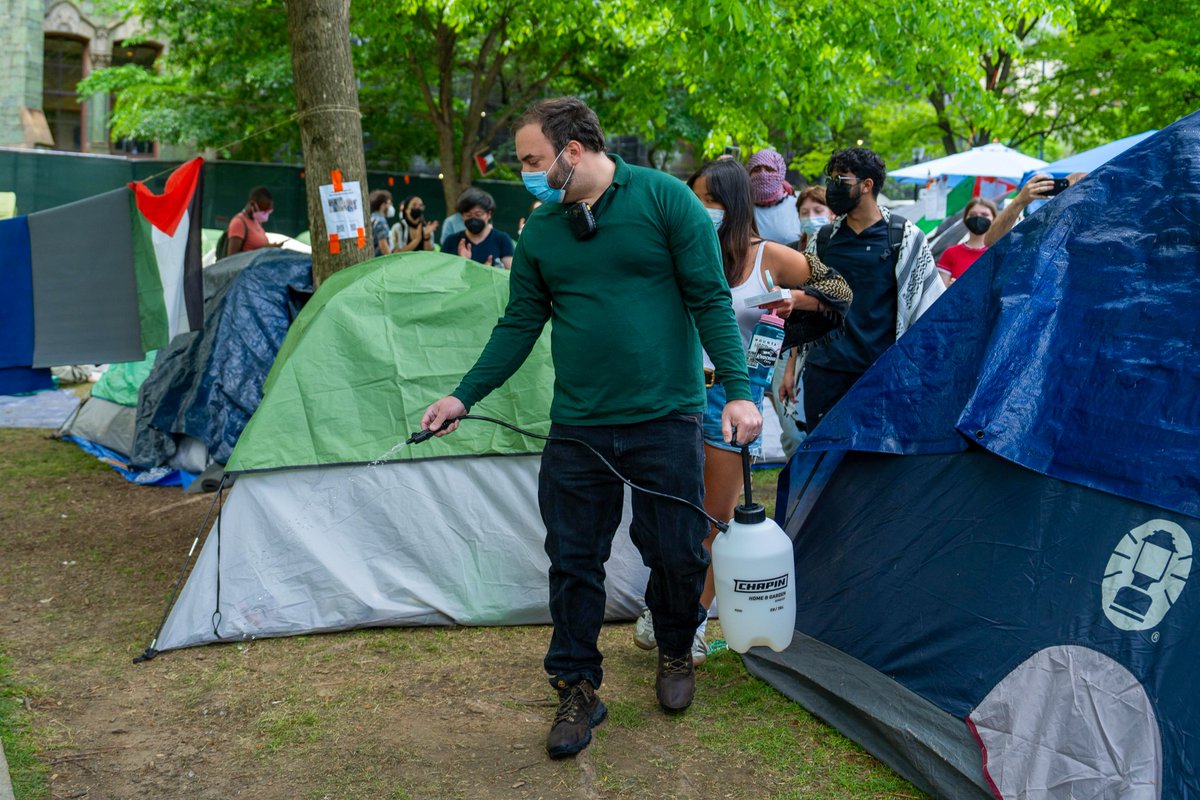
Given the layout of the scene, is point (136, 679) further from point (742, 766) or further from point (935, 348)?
point (935, 348)

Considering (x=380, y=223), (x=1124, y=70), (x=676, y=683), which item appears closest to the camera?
(x=676, y=683)

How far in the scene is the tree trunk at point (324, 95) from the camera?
556 centimetres

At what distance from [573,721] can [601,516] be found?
0.61 meters

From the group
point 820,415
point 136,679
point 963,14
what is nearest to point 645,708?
point 820,415

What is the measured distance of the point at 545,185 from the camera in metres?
3.15

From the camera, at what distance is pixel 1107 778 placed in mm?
2621

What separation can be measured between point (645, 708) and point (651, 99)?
1260 centimetres

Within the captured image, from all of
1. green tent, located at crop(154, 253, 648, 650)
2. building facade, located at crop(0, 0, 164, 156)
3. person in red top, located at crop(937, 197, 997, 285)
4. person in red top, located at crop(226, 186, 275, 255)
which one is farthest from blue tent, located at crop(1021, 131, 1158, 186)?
building facade, located at crop(0, 0, 164, 156)

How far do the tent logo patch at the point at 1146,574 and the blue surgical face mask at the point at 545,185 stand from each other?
Result: 1719 millimetres

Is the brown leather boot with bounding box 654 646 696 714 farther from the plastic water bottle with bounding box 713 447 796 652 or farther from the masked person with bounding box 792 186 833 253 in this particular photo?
the masked person with bounding box 792 186 833 253

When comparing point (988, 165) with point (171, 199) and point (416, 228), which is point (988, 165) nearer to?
point (416, 228)

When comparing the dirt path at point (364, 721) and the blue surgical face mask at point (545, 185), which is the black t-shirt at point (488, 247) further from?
the blue surgical face mask at point (545, 185)

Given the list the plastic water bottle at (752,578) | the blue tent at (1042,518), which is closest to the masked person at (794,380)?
the blue tent at (1042,518)

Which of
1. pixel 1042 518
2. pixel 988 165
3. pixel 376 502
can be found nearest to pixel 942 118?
pixel 988 165
